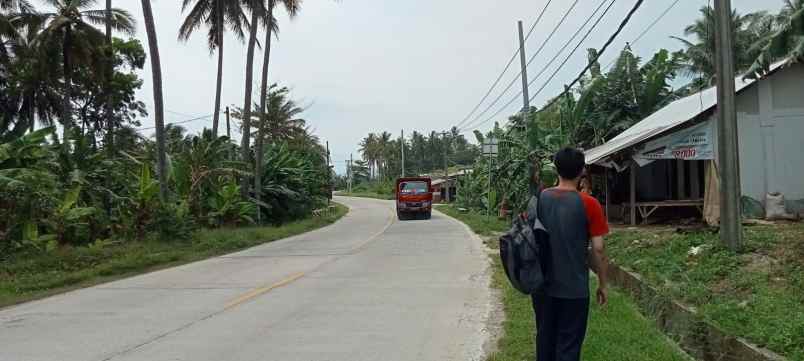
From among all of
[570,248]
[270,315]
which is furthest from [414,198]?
[570,248]

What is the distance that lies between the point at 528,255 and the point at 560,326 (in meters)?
0.59

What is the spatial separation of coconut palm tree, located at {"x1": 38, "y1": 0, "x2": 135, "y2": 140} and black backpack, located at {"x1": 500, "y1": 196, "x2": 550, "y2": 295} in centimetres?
2636

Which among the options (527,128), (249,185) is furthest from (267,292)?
(249,185)

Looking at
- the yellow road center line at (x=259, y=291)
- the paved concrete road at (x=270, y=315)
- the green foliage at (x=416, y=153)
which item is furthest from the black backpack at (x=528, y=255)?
the green foliage at (x=416, y=153)

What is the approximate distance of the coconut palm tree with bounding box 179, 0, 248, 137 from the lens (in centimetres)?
2744

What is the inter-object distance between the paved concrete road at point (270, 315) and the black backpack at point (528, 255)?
7.27ft

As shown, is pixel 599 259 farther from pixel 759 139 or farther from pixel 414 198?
pixel 414 198

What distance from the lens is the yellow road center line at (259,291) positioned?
927 centimetres

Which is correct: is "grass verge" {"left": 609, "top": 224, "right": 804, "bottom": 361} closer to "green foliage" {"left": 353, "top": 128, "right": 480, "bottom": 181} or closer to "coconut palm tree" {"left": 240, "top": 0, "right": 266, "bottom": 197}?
"coconut palm tree" {"left": 240, "top": 0, "right": 266, "bottom": 197}

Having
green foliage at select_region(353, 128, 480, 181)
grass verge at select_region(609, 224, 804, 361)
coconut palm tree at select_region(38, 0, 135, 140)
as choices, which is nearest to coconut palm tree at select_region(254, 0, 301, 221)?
coconut palm tree at select_region(38, 0, 135, 140)

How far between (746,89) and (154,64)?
610 inches

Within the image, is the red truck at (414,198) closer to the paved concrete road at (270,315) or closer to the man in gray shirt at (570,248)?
the paved concrete road at (270,315)

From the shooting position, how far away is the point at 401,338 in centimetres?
696

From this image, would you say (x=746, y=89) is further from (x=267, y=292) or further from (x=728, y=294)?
(x=267, y=292)
